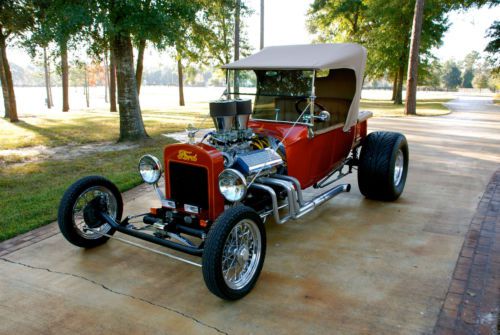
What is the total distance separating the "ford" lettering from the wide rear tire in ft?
8.60

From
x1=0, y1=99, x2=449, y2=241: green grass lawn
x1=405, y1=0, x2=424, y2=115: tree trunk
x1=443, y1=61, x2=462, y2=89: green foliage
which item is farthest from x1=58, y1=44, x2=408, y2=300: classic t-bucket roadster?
x1=443, y1=61, x2=462, y2=89: green foliage

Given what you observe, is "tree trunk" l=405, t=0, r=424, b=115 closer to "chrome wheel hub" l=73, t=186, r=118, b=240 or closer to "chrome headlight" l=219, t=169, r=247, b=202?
"chrome headlight" l=219, t=169, r=247, b=202

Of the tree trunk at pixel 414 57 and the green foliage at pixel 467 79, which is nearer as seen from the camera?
the tree trunk at pixel 414 57

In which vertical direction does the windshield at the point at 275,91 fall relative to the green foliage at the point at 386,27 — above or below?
below

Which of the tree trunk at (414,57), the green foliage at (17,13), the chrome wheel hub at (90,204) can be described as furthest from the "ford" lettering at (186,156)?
the tree trunk at (414,57)

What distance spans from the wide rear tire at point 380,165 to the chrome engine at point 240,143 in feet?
5.25

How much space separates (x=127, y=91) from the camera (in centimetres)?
980

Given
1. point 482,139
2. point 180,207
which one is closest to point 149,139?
point 180,207

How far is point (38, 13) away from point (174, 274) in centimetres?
842

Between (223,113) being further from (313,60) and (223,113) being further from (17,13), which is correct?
(17,13)

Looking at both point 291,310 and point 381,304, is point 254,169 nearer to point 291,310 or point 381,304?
point 291,310

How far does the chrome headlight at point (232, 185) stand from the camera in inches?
131

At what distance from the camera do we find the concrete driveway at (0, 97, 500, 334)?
2.81m

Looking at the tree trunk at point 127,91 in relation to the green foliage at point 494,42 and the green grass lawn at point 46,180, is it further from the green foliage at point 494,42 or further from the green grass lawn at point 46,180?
the green foliage at point 494,42
